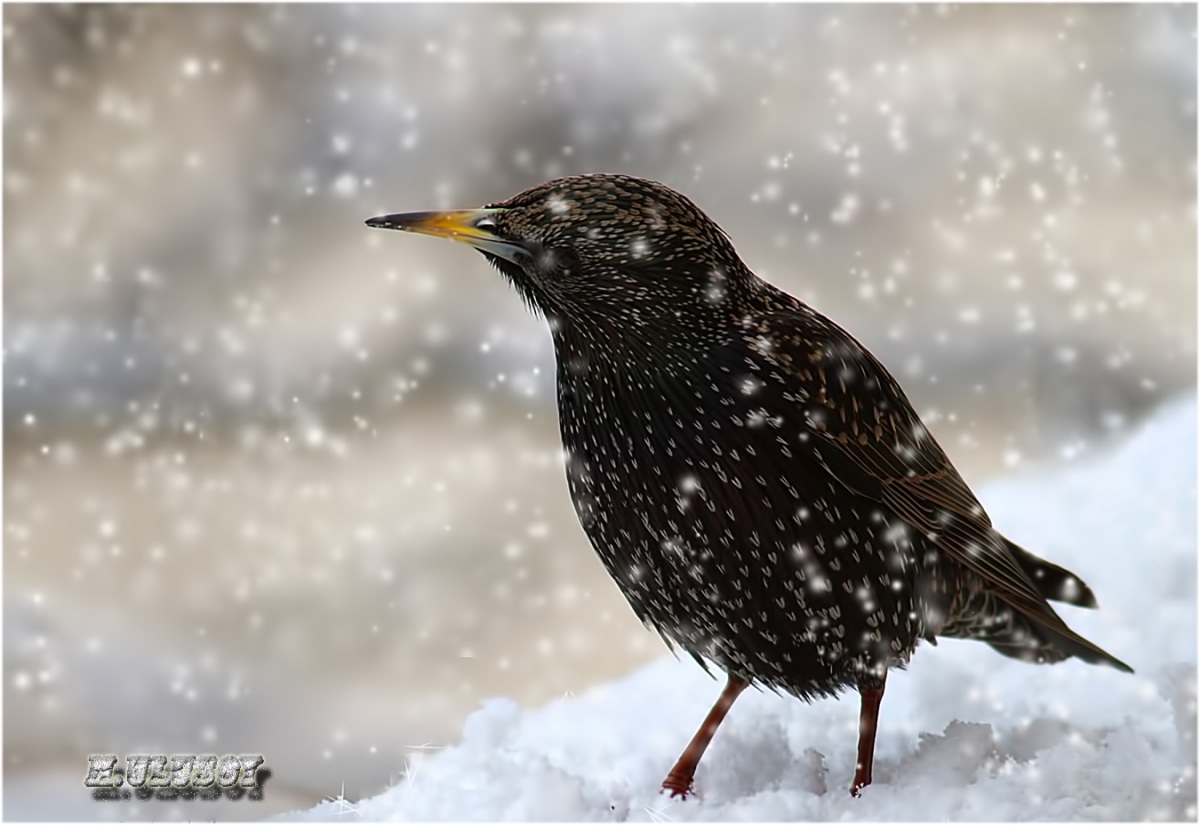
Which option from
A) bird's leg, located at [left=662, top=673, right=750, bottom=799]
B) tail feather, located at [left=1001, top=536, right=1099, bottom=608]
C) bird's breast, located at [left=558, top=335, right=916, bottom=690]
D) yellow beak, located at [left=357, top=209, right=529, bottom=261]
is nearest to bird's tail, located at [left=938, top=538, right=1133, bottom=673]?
tail feather, located at [left=1001, top=536, right=1099, bottom=608]

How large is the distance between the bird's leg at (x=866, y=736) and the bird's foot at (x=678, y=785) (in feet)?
1.02

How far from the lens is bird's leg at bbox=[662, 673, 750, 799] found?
2.30 m

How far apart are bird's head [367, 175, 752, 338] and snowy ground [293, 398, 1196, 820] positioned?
0.91 metres

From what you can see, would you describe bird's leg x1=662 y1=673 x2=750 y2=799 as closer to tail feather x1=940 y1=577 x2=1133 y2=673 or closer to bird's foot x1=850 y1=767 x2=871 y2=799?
bird's foot x1=850 y1=767 x2=871 y2=799

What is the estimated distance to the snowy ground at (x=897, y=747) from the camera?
217 cm

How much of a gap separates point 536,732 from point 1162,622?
147 centimetres

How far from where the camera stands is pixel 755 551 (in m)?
1.96

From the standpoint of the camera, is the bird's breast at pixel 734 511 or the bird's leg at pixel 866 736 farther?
the bird's leg at pixel 866 736

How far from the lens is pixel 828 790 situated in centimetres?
226

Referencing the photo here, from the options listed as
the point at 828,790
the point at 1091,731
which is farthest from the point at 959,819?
the point at 1091,731

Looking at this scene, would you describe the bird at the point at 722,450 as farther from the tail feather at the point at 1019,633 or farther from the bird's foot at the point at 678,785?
the bird's foot at the point at 678,785

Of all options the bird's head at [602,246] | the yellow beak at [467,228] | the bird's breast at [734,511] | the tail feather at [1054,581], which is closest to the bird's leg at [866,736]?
the bird's breast at [734,511]

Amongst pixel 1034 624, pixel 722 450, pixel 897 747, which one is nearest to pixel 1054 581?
pixel 1034 624

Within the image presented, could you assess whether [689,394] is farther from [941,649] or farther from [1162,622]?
[1162,622]
